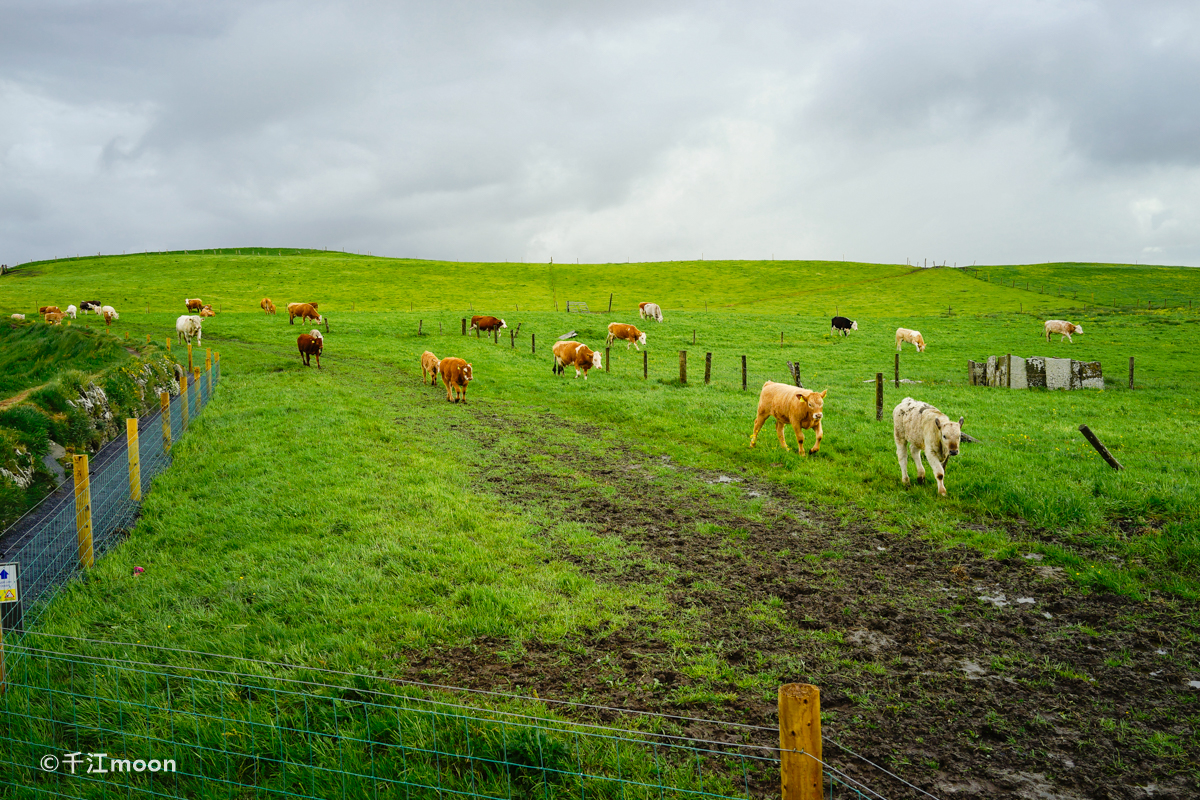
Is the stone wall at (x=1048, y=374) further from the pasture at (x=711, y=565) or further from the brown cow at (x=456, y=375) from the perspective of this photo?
the brown cow at (x=456, y=375)

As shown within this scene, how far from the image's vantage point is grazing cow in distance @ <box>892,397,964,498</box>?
32.7ft

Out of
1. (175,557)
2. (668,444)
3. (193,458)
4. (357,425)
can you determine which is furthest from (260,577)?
(668,444)

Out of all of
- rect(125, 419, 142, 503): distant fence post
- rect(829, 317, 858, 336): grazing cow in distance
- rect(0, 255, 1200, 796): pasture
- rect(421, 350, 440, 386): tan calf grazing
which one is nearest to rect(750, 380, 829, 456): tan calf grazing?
rect(0, 255, 1200, 796): pasture

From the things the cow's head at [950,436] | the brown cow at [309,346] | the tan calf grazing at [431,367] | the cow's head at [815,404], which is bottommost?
the cow's head at [950,436]

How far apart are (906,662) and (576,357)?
66.3ft

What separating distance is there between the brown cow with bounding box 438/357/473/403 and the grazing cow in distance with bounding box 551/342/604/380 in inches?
215

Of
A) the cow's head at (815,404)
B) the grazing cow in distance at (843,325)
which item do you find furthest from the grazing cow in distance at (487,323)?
the cow's head at (815,404)

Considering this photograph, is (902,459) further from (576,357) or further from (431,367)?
(431,367)

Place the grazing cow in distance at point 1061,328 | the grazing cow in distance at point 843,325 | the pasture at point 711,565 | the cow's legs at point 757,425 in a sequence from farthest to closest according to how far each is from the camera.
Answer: the grazing cow in distance at point 843,325, the grazing cow in distance at point 1061,328, the cow's legs at point 757,425, the pasture at point 711,565

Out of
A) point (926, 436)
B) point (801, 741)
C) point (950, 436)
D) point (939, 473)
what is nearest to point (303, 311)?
point (926, 436)

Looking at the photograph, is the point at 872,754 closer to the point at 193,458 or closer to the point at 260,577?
the point at 260,577

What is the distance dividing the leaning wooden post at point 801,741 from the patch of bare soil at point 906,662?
1372mm

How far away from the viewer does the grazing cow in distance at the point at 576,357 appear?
24.9 metres

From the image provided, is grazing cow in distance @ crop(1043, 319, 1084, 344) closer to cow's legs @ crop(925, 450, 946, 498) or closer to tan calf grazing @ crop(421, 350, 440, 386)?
cow's legs @ crop(925, 450, 946, 498)
